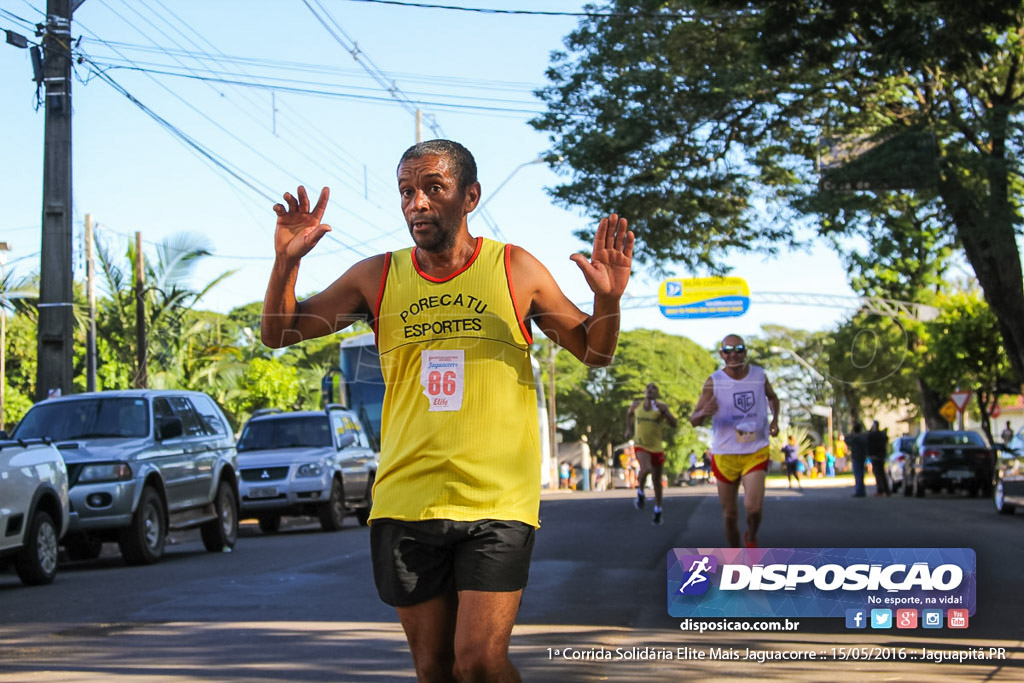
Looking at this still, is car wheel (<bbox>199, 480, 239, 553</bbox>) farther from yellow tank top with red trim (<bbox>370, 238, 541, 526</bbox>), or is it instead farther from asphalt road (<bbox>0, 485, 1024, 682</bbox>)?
yellow tank top with red trim (<bbox>370, 238, 541, 526</bbox>)

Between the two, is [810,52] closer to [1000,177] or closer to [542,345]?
[1000,177]

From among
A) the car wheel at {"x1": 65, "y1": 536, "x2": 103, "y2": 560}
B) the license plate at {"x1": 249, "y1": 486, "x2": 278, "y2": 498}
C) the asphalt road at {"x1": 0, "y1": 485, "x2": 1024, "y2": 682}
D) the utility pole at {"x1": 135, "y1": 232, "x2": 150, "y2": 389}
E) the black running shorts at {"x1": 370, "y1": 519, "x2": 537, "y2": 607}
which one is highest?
the utility pole at {"x1": 135, "y1": 232, "x2": 150, "y2": 389}

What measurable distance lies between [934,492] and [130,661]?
28340mm

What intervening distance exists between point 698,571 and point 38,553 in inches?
260

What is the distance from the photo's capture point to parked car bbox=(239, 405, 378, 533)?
62.2 ft

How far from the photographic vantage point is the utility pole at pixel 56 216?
16.2 m

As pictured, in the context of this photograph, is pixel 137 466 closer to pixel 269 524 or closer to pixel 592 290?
pixel 269 524

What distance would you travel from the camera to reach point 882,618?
23.2ft

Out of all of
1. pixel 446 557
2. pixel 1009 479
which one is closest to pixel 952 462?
pixel 1009 479

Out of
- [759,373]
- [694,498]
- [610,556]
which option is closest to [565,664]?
[759,373]

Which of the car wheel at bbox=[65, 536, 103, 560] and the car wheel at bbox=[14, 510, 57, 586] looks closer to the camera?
the car wheel at bbox=[14, 510, 57, 586]

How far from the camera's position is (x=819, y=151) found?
22188mm

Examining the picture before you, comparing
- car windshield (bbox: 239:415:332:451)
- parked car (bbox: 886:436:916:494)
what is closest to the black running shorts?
car windshield (bbox: 239:415:332:451)

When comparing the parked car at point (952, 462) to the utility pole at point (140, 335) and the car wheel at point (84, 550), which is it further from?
the car wheel at point (84, 550)
